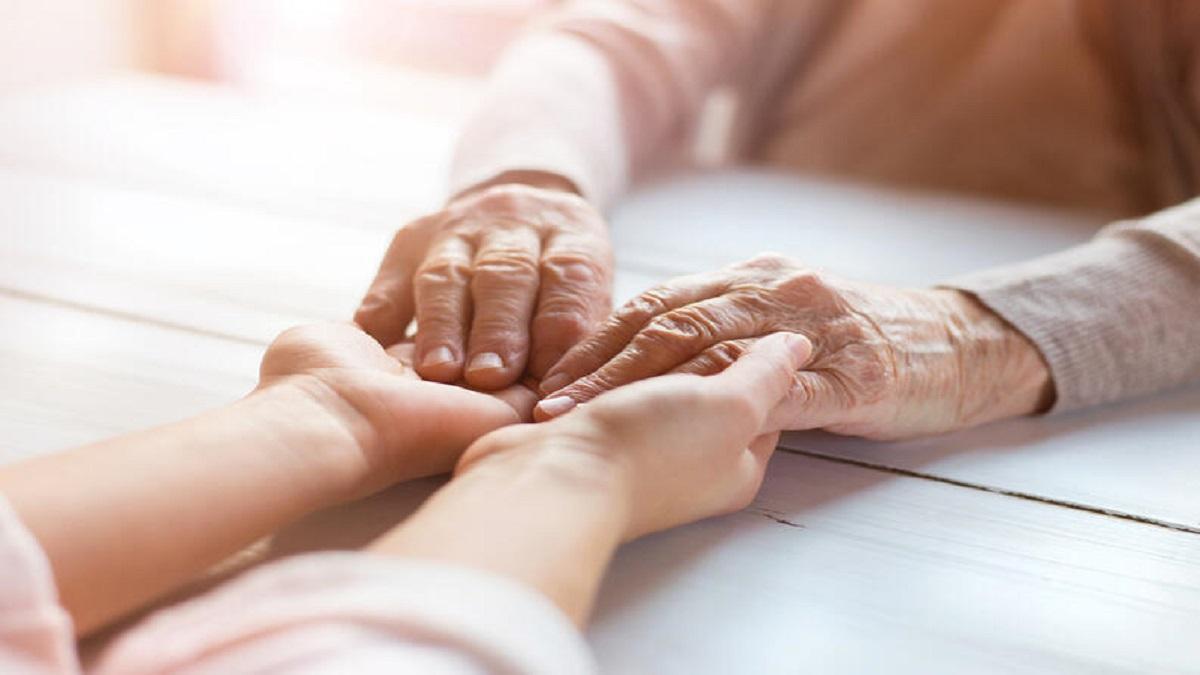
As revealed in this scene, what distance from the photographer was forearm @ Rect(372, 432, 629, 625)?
1.59 feet

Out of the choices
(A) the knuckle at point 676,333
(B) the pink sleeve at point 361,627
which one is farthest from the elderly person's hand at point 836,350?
(B) the pink sleeve at point 361,627

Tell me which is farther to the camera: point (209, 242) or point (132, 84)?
point (132, 84)

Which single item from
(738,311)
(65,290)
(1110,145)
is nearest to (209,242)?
(65,290)

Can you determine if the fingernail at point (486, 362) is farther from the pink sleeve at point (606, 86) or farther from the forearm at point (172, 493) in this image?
the pink sleeve at point (606, 86)

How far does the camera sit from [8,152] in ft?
4.29

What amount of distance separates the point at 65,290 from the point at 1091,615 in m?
0.78

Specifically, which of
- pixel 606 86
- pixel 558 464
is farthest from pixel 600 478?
pixel 606 86

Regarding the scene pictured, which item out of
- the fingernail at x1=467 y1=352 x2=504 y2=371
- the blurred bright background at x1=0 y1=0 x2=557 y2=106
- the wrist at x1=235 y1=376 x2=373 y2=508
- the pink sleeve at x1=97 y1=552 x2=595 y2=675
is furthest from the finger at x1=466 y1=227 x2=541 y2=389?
the blurred bright background at x1=0 y1=0 x2=557 y2=106

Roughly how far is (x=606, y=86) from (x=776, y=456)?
60cm

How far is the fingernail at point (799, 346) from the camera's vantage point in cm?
70

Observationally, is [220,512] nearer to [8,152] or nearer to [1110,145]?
[8,152]

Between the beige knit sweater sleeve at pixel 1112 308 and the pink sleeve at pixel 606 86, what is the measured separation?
1.30 feet

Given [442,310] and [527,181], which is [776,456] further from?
[527,181]

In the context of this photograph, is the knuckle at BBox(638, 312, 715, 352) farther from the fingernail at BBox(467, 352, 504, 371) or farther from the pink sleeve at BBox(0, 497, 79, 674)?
the pink sleeve at BBox(0, 497, 79, 674)
